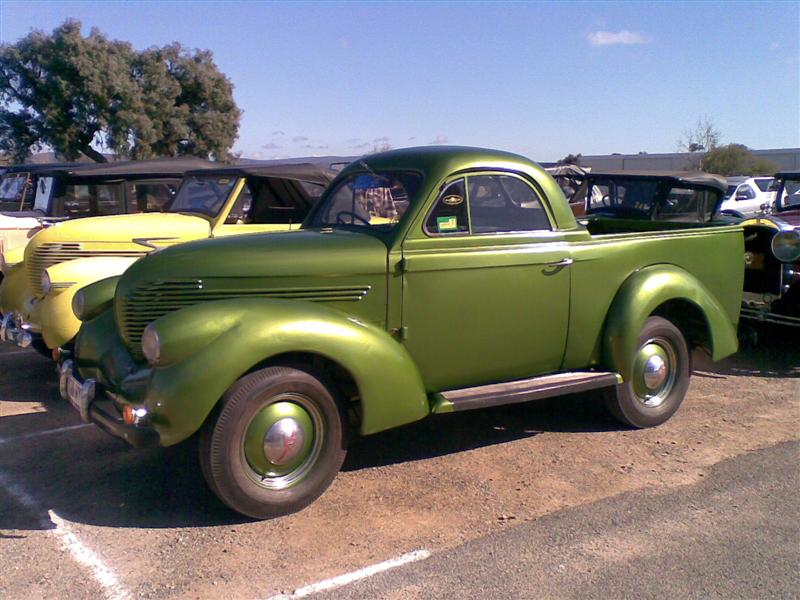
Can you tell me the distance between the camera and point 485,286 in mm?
4621

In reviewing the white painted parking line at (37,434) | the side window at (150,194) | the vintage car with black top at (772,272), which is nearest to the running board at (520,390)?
the white painted parking line at (37,434)

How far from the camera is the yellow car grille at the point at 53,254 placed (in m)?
6.86

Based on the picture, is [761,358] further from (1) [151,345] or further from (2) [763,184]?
(2) [763,184]

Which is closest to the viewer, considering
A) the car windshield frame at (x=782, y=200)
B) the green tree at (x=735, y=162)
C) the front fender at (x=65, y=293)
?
the front fender at (x=65, y=293)

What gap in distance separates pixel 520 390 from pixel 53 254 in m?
4.52

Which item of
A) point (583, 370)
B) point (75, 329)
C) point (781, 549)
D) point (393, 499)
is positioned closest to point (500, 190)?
point (583, 370)

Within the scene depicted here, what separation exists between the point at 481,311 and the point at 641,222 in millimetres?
2517

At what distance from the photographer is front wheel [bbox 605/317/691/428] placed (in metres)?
5.30

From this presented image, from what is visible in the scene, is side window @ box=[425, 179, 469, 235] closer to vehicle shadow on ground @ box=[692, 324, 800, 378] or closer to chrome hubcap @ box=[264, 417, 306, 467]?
chrome hubcap @ box=[264, 417, 306, 467]

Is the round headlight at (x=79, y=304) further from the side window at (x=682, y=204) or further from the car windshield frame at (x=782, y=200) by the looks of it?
the car windshield frame at (x=782, y=200)

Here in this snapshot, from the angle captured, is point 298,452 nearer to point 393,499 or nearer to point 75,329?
point 393,499

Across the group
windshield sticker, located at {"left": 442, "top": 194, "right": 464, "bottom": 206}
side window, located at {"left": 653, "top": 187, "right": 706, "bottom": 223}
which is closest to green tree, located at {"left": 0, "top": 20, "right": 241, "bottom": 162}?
side window, located at {"left": 653, "top": 187, "right": 706, "bottom": 223}

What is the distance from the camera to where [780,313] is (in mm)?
7059

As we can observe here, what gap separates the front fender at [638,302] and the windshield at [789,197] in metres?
5.71
